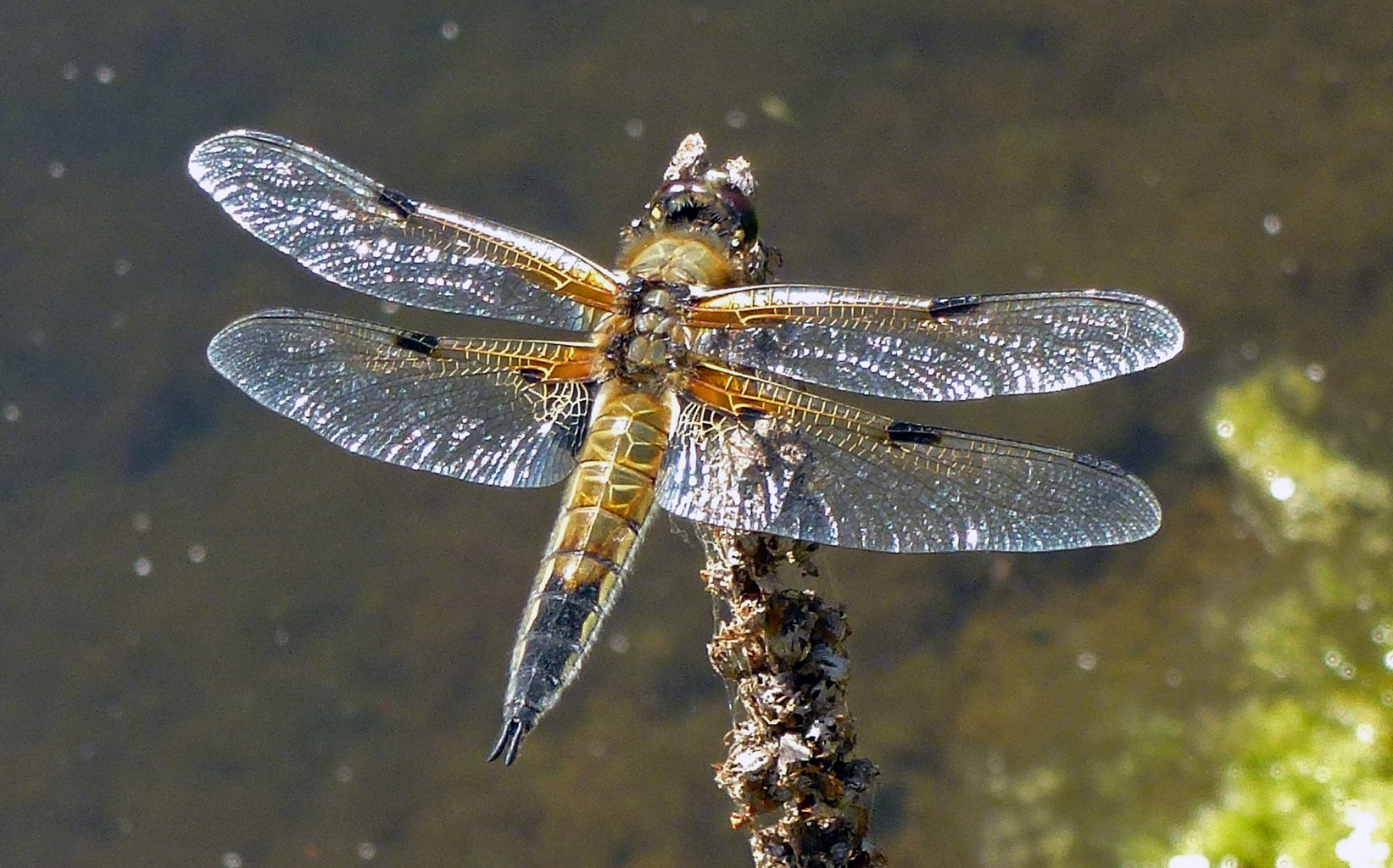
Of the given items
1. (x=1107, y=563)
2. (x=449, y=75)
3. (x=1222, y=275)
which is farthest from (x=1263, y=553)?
(x=449, y=75)

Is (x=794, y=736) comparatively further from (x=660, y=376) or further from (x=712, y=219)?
(x=712, y=219)

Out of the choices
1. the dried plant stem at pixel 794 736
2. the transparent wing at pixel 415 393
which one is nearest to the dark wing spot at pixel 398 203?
the transparent wing at pixel 415 393

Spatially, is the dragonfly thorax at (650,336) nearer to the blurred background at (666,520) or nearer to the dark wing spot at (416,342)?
the dark wing spot at (416,342)

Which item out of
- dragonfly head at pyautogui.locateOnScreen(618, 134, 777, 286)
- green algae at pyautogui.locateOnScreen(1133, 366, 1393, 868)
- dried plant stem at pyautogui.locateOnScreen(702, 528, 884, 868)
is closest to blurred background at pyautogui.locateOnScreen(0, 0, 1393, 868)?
green algae at pyautogui.locateOnScreen(1133, 366, 1393, 868)

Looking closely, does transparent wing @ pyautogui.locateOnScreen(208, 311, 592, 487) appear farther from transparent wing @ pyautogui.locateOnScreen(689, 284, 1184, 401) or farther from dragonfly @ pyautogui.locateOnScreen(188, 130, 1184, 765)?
transparent wing @ pyautogui.locateOnScreen(689, 284, 1184, 401)

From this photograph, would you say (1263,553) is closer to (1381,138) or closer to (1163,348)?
(1381,138)
